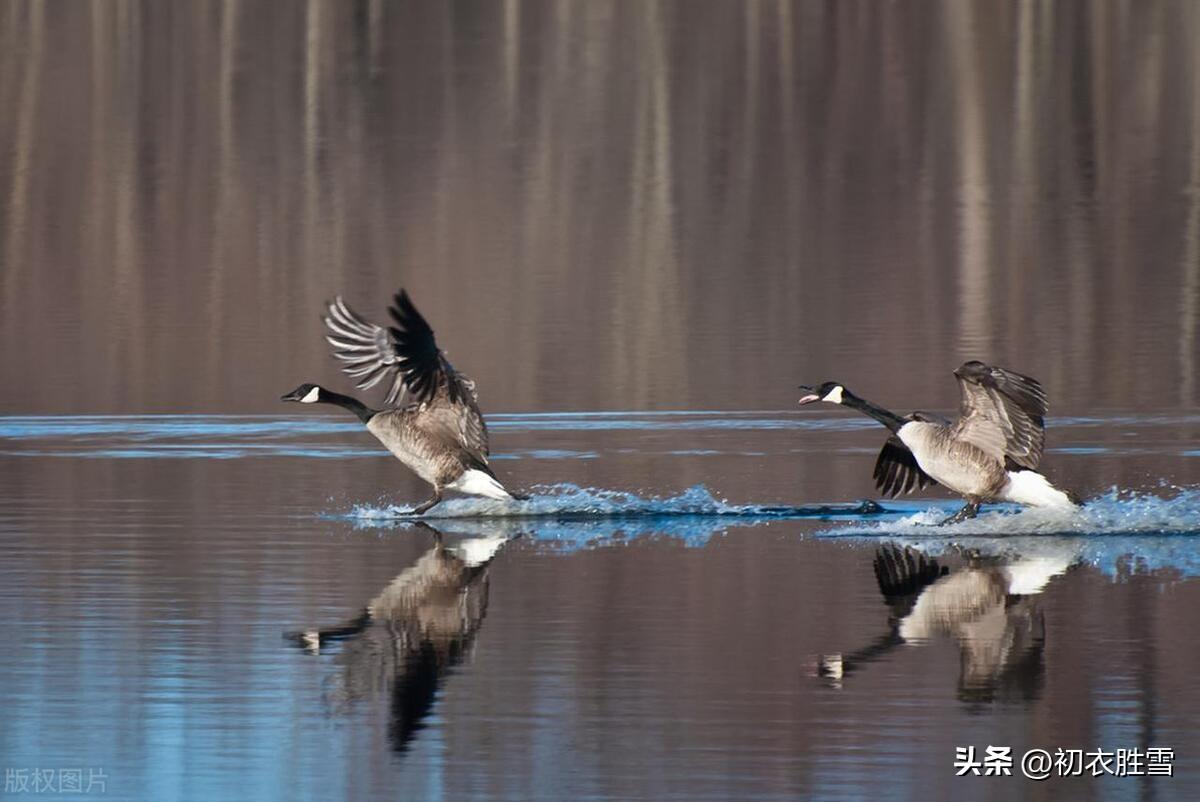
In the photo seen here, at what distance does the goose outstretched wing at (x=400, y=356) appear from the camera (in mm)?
Result: 14336

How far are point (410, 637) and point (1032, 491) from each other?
4.77 meters

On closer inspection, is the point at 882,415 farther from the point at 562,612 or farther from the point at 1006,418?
the point at 562,612

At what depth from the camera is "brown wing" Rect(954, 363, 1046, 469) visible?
44.9 feet

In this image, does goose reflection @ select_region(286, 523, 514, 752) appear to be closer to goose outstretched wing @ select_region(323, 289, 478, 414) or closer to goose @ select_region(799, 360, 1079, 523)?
goose outstretched wing @ select_region(323, 289, 478, 414)

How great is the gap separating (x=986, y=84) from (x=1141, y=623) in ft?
153

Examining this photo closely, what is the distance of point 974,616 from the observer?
10969mm

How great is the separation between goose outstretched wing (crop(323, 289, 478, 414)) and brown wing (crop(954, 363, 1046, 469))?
320cm

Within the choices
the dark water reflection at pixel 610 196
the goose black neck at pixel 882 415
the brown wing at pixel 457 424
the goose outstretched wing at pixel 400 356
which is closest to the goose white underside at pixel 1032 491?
the goose black neck at pixel 882 415

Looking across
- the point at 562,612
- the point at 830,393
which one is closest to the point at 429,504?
the point at 830,393

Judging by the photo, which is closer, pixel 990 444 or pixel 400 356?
pixel 990 444

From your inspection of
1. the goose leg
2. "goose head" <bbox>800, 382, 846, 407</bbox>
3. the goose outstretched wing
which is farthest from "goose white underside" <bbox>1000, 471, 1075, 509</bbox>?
the goose leg

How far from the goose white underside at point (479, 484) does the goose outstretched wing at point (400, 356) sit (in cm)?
48

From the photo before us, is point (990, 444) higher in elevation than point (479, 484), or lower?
higher

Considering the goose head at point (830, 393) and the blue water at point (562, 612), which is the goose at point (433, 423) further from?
the goose head at point (830, 393)
